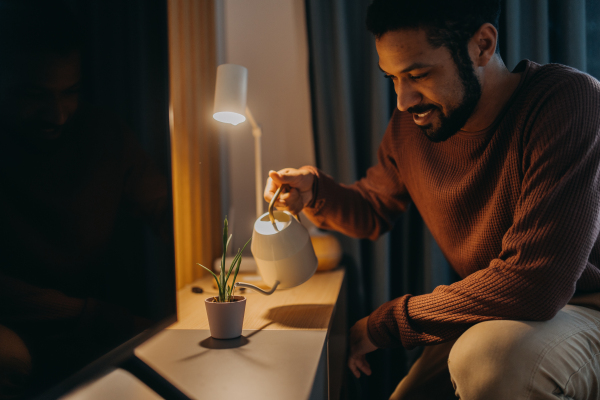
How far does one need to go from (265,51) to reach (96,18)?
1.24m

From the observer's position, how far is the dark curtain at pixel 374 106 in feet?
4.66

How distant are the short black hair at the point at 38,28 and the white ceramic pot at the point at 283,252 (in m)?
0.51

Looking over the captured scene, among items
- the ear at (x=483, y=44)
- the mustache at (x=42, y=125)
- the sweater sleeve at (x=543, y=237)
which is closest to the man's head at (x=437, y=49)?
the ear at (x=483, y=44)

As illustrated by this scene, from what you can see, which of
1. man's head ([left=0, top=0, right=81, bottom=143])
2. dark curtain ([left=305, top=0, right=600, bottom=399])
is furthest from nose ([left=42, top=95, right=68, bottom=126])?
dark curtain ([left=305, top=0, right=600, bottom=399])

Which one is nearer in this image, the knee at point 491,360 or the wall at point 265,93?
the knee at point 491,360

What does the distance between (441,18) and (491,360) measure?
0.69 m

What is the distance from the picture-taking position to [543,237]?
73 cm

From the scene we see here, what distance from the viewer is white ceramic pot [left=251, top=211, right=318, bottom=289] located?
33.8 inches

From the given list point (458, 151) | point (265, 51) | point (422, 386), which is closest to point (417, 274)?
point (422, 386)

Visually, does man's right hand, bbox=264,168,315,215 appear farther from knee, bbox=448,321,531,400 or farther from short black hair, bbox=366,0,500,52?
knee, bbox=448,321,531,400

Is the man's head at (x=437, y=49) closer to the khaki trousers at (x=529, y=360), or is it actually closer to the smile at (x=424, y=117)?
the smile at (x=424, y=117)

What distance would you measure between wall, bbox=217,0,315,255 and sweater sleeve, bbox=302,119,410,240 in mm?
492

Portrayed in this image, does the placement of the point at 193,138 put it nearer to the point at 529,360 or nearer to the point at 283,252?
the point at 283,252

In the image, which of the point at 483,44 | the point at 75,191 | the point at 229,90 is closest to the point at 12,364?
the point at 75,191
